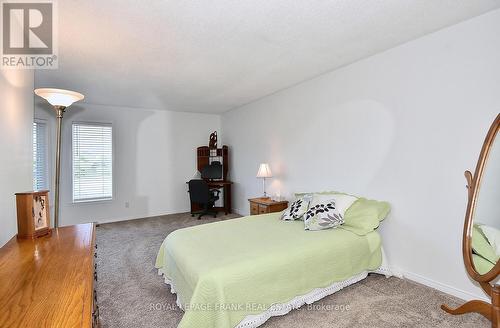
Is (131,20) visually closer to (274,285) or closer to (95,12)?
(95,12)

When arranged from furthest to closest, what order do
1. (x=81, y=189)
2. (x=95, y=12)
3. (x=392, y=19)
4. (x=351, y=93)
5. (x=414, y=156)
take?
1. (x=81, y=189)
2. (x=351, y=93)
3. (x=414, y=156)
4. (x=392, y=19)
5. (x=95, y=12)

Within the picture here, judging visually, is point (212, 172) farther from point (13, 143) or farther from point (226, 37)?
point (13, 143)

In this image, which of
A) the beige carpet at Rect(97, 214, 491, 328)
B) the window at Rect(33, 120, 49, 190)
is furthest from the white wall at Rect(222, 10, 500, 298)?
the window at Rect(33, 120, 49, 190)

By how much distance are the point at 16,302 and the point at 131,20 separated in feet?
6.57

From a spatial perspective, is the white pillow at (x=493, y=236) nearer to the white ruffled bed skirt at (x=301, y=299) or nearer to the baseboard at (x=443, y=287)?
the baseboard at (x=443, y=287)

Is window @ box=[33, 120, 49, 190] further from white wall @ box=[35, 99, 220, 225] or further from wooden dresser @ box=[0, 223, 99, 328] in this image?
wooden dresser @ box=[0, 223, 99, 328]

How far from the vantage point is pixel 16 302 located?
0.84 m

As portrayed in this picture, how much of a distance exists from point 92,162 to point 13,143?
→ 3.61m

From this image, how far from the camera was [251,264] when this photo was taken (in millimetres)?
1875

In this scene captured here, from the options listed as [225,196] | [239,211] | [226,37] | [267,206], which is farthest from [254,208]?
[226,37]

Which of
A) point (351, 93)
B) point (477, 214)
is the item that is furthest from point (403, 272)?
point (351, 93)

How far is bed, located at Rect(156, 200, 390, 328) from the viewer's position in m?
1.70

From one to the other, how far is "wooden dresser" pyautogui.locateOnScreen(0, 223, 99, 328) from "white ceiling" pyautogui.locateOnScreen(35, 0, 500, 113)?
1.65m

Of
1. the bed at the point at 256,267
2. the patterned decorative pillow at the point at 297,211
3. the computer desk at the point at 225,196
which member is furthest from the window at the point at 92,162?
the patterned decorative pillow at the point at 297,211
